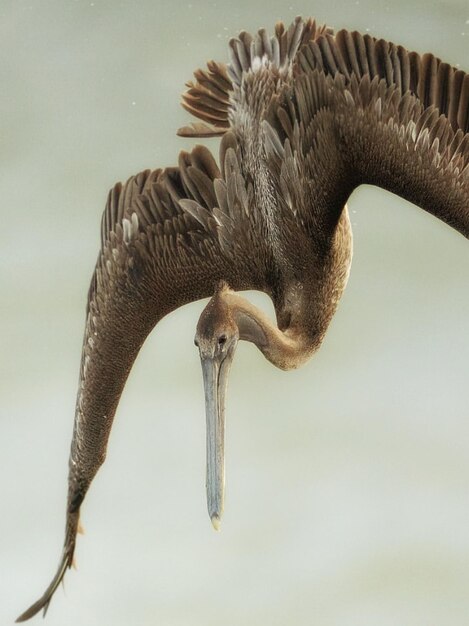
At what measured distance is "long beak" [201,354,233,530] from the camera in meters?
5.06

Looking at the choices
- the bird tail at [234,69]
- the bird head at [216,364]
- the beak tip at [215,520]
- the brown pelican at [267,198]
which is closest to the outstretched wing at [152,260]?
the brown pelican at [267,198]

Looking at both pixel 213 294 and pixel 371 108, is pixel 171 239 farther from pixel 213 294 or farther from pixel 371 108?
pixel 371 108

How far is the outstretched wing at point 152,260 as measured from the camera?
552 cm

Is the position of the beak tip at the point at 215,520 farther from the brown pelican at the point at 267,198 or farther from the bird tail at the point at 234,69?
the bird tail at the point at 234,69

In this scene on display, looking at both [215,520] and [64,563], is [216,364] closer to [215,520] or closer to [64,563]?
[215,520]

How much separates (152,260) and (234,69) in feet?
2.61

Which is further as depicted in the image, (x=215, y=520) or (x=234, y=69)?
(x=234, y=69)

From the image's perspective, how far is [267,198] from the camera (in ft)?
17.5

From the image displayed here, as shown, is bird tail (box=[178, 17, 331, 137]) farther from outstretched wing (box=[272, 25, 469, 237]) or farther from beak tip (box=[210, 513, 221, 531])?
beak tip (box=[210, 513, 221, 531])

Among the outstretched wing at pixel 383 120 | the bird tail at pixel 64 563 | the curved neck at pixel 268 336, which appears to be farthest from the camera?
the bird tail at pixel 64 563

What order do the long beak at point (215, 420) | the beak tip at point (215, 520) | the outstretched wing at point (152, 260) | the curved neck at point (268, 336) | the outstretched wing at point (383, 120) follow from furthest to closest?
the outstretched wing at point (152, 260) → the curved neck at point (268, 336) → the long beak at point (215, 420) → the beak tip at point (215, 520) → the outstretched wing at point (383, 120)

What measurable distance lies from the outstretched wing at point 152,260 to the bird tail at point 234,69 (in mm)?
182

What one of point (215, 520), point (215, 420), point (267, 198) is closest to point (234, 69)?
point (267, 198)

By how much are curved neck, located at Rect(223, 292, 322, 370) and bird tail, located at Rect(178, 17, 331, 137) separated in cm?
→ 74
